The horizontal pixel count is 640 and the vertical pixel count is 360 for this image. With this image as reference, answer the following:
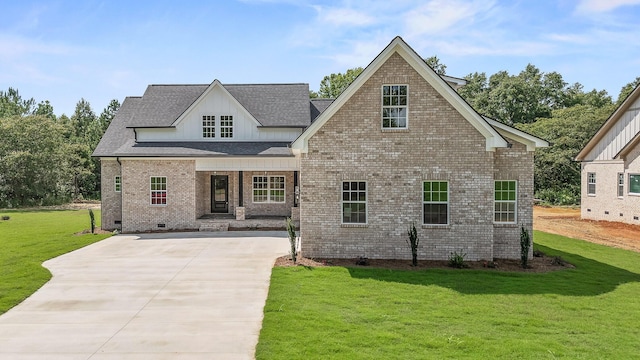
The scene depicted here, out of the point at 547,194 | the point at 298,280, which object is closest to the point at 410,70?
the point at 298,280

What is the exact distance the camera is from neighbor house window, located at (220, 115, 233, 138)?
74.6 ft

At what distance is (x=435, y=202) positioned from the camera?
1363cm

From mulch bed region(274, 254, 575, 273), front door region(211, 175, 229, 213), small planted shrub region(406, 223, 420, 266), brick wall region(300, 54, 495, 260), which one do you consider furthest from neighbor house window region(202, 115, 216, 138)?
small planted shrub region(406, 223, 420, 266)

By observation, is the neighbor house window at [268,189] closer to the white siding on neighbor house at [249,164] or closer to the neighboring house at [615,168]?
the white siding on neighbor house at [249,164]

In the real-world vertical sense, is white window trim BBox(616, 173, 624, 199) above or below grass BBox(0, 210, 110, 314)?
above

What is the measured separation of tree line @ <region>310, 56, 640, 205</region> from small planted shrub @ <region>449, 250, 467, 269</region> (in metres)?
11.9

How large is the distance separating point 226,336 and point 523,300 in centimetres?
701

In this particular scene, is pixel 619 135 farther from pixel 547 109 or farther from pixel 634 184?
pixel 547 109

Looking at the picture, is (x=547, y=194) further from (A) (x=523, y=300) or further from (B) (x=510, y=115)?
(A) (x=523, y=300)

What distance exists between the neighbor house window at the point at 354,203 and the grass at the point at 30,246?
9.32 metres

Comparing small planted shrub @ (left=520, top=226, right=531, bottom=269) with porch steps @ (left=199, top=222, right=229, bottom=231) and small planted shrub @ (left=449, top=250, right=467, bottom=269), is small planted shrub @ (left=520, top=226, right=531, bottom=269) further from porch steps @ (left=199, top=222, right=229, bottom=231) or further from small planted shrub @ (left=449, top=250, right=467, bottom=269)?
porch steps @ (left=199, top=222, right=229, bottom=231)

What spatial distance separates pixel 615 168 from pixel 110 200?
30.0 m

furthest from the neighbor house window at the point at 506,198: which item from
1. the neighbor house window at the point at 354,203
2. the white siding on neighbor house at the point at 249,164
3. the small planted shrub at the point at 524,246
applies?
the white siding on neighbor house at the point at 249,164

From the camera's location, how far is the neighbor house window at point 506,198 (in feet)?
45.9
